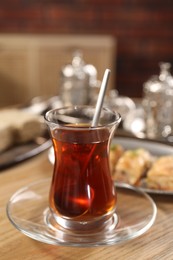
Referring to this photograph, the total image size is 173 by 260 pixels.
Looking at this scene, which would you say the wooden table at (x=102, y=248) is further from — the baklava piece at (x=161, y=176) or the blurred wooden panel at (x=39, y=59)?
the blurred wooden panel at (x=39, y=59)

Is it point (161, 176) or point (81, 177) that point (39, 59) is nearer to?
point (161, 176)

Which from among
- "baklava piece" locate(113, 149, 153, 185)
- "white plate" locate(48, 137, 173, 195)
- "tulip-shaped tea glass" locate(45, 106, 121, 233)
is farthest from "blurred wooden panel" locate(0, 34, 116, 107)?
"tulip-shaped tea glass" locate(45, 106, 121, 233)

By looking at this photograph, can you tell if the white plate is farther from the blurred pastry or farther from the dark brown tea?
the dark brown tea

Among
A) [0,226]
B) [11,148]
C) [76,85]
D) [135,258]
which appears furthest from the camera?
[76,85]

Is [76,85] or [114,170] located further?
[76,85]

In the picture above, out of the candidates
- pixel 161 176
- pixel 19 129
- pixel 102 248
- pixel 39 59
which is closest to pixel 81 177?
pixel 102 248

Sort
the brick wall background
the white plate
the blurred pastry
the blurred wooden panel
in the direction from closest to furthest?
the white plate < the blurred pastry < the blurred wooden panel < the brick wall background

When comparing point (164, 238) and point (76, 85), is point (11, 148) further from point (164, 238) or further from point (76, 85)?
point (164, 238)

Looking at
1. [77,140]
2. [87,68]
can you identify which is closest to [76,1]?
[87,68]
